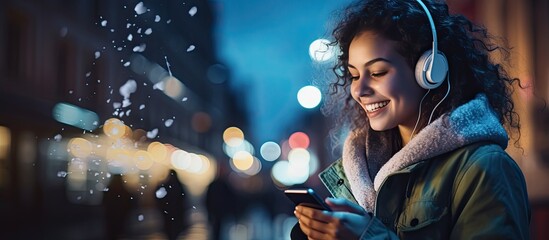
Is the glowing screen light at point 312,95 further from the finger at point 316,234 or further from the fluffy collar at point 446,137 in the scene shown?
the finger at point 316,234

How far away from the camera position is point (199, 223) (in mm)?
17656

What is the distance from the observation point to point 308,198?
1877 millimetres

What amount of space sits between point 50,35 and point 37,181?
5.77 m

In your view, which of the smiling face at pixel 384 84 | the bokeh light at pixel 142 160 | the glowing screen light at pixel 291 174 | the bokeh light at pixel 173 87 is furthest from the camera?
the bokeh light at pixel 173 87

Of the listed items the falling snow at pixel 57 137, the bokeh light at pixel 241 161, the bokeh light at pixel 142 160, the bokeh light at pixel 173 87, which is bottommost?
the bokeh light at pixel 241 161

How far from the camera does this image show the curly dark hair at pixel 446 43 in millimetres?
2154

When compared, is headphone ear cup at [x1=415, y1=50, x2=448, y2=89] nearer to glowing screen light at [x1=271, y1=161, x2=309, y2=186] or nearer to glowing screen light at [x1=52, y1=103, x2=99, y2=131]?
glowing screen light at [x1=52, y1=103, x2=99, y2=131]

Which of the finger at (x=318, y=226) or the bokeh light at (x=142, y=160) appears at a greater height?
the finger at (x=318, y=226)

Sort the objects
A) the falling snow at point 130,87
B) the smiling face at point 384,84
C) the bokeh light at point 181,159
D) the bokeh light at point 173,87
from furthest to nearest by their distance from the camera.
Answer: the bokeh light at point 173,87, the bokeh light at point 181,159, the falling snow at point 130,87, the smiling face at point 384,84

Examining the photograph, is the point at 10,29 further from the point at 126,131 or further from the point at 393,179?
the point at 393,179

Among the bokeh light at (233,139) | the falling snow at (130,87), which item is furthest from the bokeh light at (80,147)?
the bokeh light at (233,139)

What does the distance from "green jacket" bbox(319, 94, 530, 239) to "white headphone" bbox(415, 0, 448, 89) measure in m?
0.10

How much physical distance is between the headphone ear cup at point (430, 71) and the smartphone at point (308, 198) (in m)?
0.47

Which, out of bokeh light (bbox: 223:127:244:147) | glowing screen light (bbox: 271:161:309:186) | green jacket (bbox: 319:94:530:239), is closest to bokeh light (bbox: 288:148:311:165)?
glowing screen light (bbox: 271:161:309:186)
